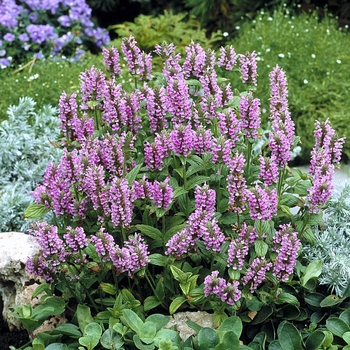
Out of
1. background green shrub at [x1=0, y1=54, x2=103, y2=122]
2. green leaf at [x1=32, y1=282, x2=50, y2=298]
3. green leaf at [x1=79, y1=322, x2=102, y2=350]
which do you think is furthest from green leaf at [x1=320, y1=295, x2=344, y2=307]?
background green shrub at [x1=0, y1=54, x2=103, y2=122]

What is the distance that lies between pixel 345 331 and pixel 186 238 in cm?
86

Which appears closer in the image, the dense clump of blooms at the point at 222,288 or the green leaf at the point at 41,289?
the dense clump of blooms at the point at 222,288

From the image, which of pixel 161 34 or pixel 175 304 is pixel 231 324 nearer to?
pixel 175 304

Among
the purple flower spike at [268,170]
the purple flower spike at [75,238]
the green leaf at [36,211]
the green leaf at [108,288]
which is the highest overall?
the purple flower spike at [268,170]

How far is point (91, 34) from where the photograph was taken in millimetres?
7188

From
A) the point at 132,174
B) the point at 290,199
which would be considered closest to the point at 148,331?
the point at 132,174

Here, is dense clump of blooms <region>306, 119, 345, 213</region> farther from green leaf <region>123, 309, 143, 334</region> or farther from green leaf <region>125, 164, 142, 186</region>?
green leaf <region>123, 309, 143, 334</region>

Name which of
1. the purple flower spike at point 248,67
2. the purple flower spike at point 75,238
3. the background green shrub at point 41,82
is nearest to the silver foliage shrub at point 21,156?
the background green shrub at point 41,82

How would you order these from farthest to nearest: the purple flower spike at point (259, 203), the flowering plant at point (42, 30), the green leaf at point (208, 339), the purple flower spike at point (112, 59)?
the flowering plant at point (42, 30)
the purple flower spike at point (112, 59)
the green leaf at point (208, 339)
the purple flower spike at point (259, 203)

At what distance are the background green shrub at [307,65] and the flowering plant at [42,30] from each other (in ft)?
5.78

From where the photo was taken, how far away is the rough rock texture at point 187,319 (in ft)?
9.16

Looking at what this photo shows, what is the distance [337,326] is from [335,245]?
1.79 feet

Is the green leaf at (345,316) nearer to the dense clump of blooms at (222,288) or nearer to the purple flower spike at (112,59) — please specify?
the dense clump of blooms at (222,288)

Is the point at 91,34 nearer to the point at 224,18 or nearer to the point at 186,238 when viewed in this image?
the point at 224,18
